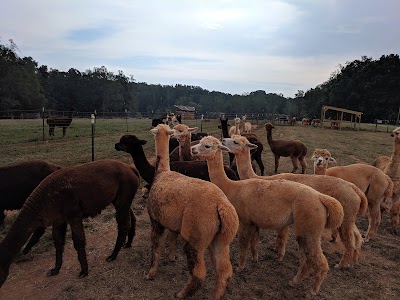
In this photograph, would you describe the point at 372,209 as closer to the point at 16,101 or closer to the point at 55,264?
the point at 55,264

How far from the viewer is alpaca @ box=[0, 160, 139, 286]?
3.96 meters

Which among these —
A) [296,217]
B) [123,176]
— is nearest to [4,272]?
[123,176]

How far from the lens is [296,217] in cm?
400

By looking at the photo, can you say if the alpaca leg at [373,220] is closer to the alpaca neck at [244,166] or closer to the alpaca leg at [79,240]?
the alpaca neck at [244,166]

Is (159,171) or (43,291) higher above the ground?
(159,171)

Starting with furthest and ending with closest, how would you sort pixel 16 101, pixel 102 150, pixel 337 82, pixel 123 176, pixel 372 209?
pixel 337 82
pixel 16 101
pixel 102 150
pixel 372 209
pixel 123 176

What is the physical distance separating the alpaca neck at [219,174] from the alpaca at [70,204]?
1363mm

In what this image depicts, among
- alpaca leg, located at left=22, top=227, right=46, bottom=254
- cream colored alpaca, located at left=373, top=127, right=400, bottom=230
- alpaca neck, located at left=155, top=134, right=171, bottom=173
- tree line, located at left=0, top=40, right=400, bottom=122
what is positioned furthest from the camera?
tree line, located at left=0, top=40, right=400, bottom=122

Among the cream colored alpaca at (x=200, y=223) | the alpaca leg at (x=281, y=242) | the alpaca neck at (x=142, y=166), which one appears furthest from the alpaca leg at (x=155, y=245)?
the alpaca leg at (x=281, y=242)

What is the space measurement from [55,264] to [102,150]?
1043cm

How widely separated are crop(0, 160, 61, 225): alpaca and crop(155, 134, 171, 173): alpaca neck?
2.10m

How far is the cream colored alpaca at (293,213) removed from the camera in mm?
3947

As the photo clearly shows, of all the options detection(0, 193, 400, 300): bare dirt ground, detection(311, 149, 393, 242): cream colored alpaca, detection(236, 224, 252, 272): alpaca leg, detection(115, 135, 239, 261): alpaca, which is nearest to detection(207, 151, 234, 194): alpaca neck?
detection(236, 224, 252, 272): alpaca leg

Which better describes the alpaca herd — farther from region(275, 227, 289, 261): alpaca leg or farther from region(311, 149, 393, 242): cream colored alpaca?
region(311, 149, 393, 242): cream colored alpaca
